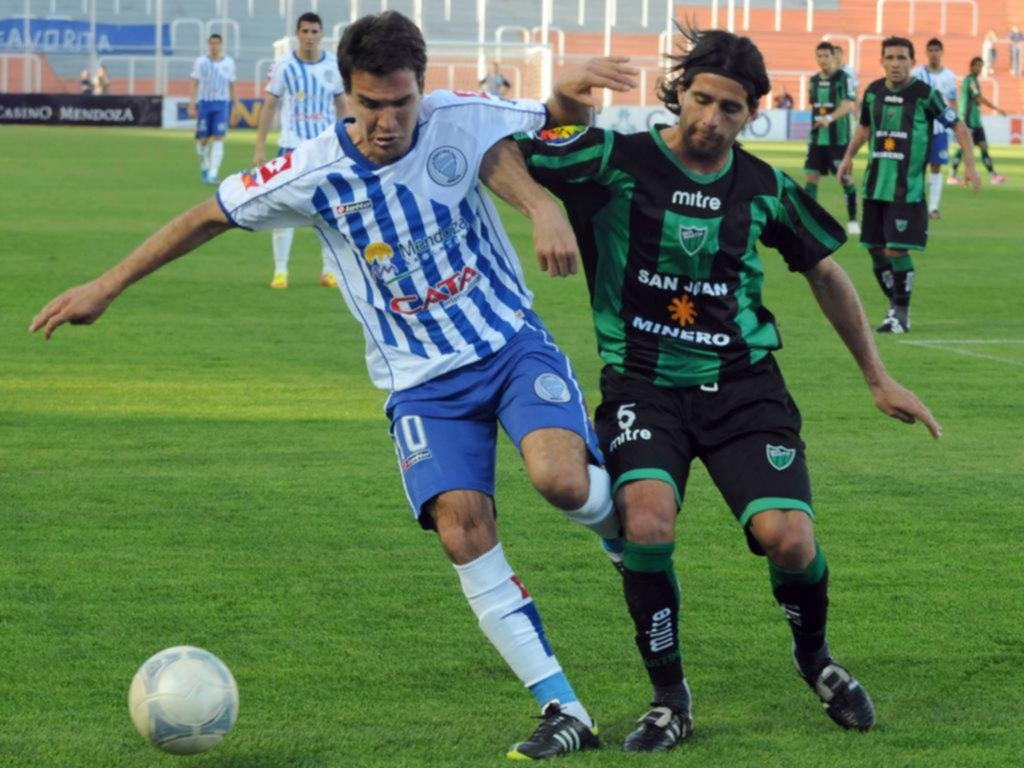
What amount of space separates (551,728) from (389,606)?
1.57 meters

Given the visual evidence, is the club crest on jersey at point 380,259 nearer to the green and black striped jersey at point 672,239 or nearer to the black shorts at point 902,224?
the green and black striped jersey at point 672,239

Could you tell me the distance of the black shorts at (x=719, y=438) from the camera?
16.0 ft

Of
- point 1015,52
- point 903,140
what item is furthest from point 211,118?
point 1015,52

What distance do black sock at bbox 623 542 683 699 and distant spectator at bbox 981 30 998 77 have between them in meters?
53.5

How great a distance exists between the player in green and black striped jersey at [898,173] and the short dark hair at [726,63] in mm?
8582

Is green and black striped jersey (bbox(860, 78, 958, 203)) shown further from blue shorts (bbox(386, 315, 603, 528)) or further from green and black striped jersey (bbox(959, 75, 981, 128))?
green and black striped jersey (bbox(959, 75, 981, 128))

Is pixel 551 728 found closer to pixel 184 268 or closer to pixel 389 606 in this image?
pixel 389 606

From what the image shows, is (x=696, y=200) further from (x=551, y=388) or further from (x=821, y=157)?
(x=821, y=157)

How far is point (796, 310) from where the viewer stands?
14.9 metres

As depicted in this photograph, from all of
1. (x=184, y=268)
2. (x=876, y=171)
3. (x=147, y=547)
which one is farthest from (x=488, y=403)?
(x=184, y=268)

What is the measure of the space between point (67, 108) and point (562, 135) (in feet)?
160

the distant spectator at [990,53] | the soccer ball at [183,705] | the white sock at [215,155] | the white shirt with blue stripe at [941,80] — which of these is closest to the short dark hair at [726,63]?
the soccer ball at [183,705]

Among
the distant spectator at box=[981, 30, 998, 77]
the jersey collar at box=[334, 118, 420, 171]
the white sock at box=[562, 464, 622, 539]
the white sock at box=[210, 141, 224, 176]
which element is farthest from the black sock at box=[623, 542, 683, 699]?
the distant spectator at box=[981, 30, 998, 77]

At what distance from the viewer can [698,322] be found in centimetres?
508
